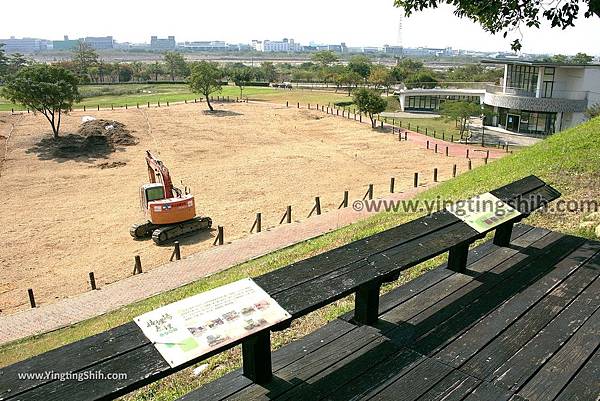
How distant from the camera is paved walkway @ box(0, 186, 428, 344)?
424 inches

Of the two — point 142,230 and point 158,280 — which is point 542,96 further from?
point 158,280

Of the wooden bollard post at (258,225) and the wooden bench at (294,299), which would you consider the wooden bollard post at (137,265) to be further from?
the wooden bench at (294,299)

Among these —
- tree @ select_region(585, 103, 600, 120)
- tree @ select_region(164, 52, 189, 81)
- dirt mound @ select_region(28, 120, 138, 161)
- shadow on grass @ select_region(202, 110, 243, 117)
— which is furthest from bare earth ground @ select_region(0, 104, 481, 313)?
tree @ select_region(164, 52, 189, 81)

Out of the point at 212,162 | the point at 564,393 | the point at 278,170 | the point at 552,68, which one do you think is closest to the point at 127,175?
the point at 212,162

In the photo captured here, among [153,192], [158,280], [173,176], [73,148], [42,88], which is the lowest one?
[173,176]

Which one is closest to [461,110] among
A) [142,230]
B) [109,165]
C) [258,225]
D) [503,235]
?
[258,225]

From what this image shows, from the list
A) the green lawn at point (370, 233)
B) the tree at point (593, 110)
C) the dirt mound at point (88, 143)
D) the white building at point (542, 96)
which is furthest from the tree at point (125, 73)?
the green lawn at point (370, 233)

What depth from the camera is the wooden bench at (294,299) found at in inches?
104

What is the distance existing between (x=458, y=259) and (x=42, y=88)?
38.3 meters

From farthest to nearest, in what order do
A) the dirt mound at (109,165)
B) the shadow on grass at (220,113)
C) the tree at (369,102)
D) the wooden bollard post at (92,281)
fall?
the shadow on grass at (220,113), the tree at (369,102), the dirt mound at (109,165), the wooden bollard post at (92,281)

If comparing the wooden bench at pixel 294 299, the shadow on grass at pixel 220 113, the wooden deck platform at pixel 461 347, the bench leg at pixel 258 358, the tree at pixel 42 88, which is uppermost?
the tree at pixel 42 88

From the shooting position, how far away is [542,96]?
3909cm

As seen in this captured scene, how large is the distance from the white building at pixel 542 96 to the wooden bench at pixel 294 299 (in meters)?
37.2

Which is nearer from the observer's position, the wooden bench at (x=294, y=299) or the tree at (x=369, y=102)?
the wooden bench at (x=294, y=299)
